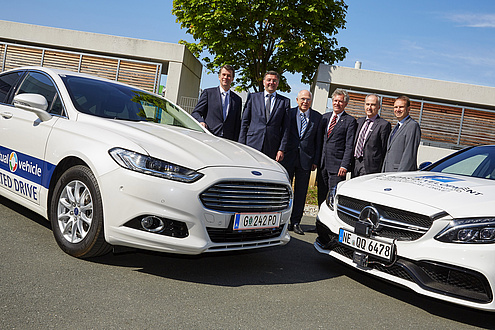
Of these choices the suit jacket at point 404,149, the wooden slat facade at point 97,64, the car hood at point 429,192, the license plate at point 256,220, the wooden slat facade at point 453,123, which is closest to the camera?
the car hood at point 429,192

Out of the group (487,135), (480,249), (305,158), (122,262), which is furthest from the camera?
(487,135)

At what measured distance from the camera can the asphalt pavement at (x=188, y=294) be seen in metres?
2.59

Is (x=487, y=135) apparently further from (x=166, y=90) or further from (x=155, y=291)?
(x=155, y=291)

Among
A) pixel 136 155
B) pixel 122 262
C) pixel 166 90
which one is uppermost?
pixel 166 90

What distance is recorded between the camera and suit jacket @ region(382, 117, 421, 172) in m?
5.45

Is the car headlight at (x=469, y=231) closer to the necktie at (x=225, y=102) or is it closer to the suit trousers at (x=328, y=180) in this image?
the suit trousers at (x=328, y=180)

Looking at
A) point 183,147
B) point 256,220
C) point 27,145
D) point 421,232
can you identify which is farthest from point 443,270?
point 27,145

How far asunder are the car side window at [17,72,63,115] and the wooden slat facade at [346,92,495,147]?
11.8 meters

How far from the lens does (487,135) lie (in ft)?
48.5

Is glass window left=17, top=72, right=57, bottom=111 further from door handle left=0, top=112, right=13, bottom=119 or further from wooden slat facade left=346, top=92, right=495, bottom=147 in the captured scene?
wooden slat facade left=346, top=92, right=495, bottom=147

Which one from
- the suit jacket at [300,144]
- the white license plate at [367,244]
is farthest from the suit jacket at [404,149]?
the white license plate at [367,244]

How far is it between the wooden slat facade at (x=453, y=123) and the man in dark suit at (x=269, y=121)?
31.6 ft

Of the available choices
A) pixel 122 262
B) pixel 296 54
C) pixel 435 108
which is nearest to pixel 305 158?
pixel 122 262

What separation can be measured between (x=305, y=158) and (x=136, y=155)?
3.11m
